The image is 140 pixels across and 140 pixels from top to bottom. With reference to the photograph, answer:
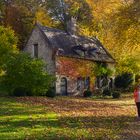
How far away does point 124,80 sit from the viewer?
2469 inches

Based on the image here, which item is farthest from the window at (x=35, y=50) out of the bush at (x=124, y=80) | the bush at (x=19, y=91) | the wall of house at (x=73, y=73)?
the bush at (x=124, y=80)

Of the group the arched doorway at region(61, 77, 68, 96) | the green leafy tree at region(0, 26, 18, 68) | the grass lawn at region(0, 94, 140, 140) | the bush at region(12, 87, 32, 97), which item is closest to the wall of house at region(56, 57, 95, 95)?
the arched doorway at region(61, 77, 68, 96)

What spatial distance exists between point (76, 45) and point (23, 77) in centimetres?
1616

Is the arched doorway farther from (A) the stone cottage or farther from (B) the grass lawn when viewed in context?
(B) the grass lawn

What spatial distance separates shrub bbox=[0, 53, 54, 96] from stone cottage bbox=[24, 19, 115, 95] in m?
10.2

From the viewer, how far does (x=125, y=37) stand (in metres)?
37.3

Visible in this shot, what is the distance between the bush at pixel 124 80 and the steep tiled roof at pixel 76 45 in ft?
15.3

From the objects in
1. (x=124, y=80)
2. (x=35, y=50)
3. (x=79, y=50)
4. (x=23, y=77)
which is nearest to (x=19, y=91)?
(x=23, y=77)

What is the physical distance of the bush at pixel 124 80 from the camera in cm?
6209

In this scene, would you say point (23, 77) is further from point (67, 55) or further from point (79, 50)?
point (79, 50)

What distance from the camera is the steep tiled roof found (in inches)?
2045

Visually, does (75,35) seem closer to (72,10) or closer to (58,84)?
(58,84)

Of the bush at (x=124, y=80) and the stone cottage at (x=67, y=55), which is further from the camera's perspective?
the bush at (x=124, y=80)

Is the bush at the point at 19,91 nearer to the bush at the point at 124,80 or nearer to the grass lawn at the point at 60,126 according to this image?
the grass lawn at the point at 60,126
